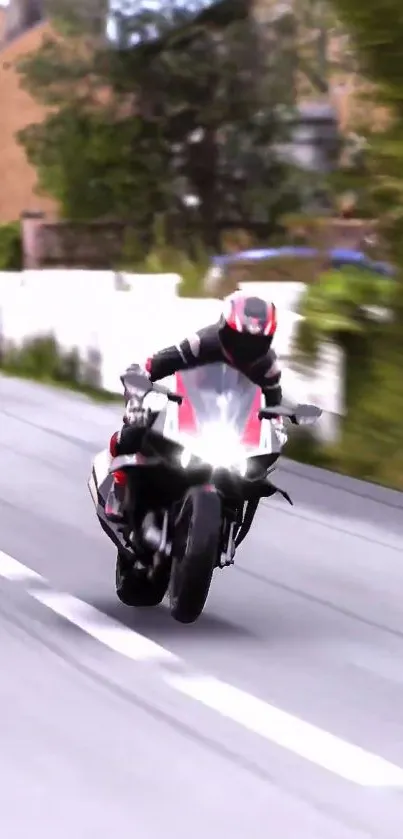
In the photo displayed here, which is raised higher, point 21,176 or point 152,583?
point 152,583

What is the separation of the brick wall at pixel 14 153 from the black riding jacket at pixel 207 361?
57009 mm

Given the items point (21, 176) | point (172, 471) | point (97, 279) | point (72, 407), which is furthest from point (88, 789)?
point (21, 176)

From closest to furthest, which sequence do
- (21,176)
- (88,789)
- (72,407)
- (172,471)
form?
(88,789), (172,471), (72,407), (21,176)

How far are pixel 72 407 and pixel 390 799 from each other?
11941 millimetres

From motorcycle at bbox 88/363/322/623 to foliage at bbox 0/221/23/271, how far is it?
4245 cm

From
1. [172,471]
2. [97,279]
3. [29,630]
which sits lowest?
[97,279]

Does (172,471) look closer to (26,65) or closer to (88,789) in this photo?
(88,789)

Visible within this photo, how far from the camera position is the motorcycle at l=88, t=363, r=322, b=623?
290 inches

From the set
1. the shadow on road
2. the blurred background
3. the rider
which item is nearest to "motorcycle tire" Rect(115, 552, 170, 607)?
the shadow on road

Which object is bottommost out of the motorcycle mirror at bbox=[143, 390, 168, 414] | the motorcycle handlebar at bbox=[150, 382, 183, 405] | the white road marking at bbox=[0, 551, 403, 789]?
the white road marking at bbox=[0, 551, 403, 789]

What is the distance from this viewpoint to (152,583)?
27.1ft

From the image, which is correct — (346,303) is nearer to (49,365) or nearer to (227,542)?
(227,542)

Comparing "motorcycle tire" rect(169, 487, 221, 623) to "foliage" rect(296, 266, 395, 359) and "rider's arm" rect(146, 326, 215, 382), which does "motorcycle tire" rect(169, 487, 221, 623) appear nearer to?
"rider's arm" rect(146, 326, 215, 382)

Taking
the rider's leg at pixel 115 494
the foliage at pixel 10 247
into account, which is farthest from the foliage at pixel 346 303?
the foliage at pixel 10 247
